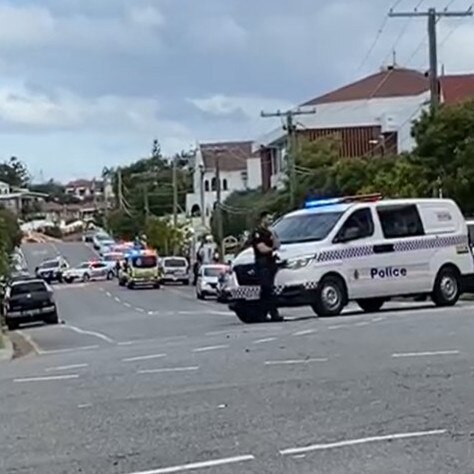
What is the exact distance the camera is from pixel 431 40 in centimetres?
4903

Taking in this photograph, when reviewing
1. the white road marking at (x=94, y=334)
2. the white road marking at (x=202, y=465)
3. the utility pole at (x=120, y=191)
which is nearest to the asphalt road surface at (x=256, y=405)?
the white road marking at (x=202, y=465)

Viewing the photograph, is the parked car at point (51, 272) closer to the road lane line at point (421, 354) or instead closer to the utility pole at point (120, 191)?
the utility pole at point (120, 191)

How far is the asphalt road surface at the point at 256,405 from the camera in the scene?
33.9ft

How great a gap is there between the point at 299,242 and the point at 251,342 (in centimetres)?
649

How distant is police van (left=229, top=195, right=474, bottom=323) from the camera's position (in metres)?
26.0

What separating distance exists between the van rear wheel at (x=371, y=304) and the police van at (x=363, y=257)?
0.02m

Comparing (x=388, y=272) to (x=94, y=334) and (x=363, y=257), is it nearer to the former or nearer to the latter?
(x=363, y=257)

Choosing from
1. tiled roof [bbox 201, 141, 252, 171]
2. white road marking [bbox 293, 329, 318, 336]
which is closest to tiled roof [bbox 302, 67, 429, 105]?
tiled roof [bbox 201, 141, 252, 171]

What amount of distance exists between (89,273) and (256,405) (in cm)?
8884

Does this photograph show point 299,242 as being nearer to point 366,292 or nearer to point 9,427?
point 366,292

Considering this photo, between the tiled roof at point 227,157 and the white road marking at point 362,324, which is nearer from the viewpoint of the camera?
the white road marking at point 362,324

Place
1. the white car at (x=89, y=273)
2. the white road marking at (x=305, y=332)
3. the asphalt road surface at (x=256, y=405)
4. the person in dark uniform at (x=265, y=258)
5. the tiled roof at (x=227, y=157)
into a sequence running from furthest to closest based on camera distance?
the tiled roof at (x=227, y=157) < the white car at (x=89, y=273) < the person in dark uniform at (x=265, y=258) < the white road marking at (x=305, y=332) < the asphalt road surface at (x=256, y=405)

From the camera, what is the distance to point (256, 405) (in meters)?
13.0

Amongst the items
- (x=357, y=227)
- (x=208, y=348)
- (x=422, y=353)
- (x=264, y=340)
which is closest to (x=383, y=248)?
(x=357, y=227)
